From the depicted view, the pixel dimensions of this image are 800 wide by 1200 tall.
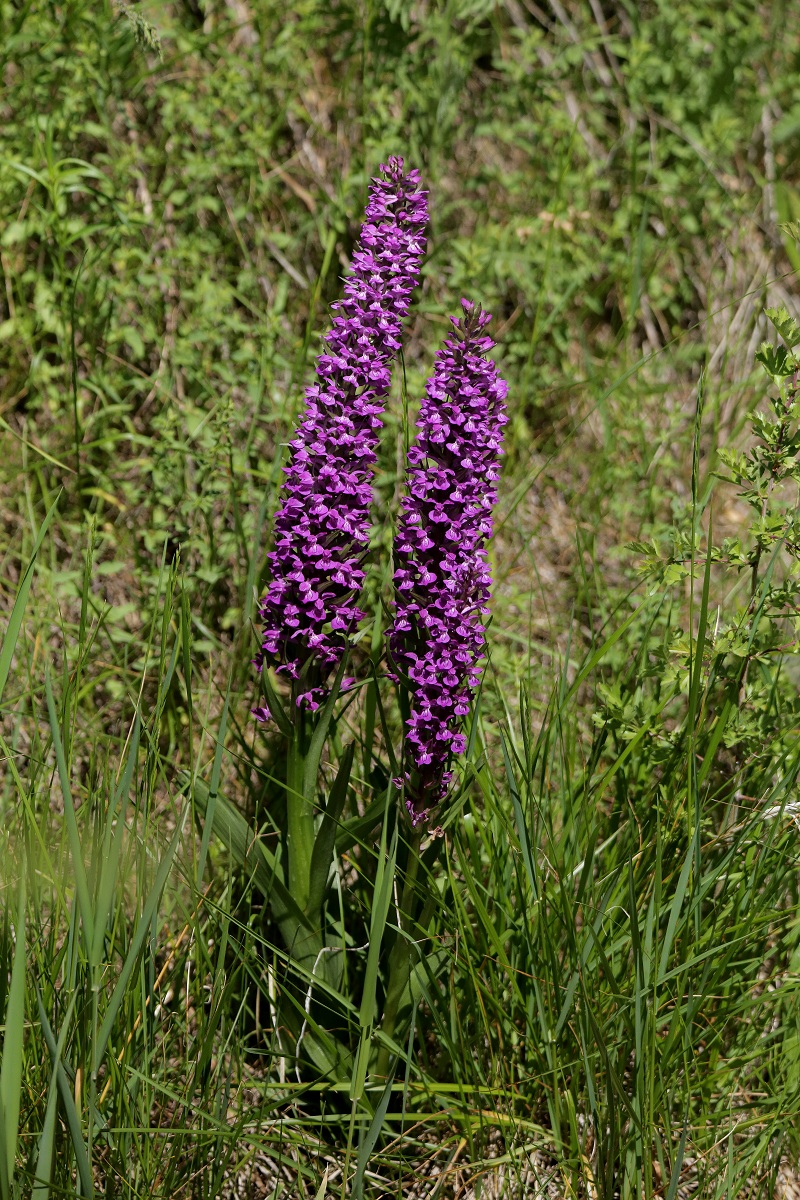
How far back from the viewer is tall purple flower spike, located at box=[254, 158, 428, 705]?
5.73 ft

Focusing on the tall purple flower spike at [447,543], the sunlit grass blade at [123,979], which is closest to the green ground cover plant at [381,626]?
the sunlit grass blade at [123,979]

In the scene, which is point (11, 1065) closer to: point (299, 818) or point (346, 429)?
point (299, 818)

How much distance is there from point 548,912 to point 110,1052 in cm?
99

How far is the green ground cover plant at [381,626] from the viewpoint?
187 cm

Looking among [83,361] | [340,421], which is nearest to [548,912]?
[340,421]

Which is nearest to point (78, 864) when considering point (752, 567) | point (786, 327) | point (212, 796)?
point (212, 796)

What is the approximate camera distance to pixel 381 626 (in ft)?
7.88

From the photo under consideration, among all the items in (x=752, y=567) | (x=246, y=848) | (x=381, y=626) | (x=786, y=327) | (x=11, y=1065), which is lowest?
(x=11, y=1065)

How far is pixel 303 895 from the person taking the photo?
2000 mm

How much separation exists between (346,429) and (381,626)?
728 millimetres

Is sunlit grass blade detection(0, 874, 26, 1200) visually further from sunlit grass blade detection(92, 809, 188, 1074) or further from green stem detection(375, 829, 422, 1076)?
green stem detection(375, 829, 422, 1076)

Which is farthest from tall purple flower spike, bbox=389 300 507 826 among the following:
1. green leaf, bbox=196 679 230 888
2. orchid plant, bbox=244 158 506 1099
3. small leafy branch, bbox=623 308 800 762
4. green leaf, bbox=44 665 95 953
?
green leaf, bbox=44 665 95 953

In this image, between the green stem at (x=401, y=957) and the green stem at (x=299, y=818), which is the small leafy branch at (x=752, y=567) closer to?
the green stem at (x=401, y=957)

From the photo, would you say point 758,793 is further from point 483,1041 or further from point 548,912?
point 483,1041
